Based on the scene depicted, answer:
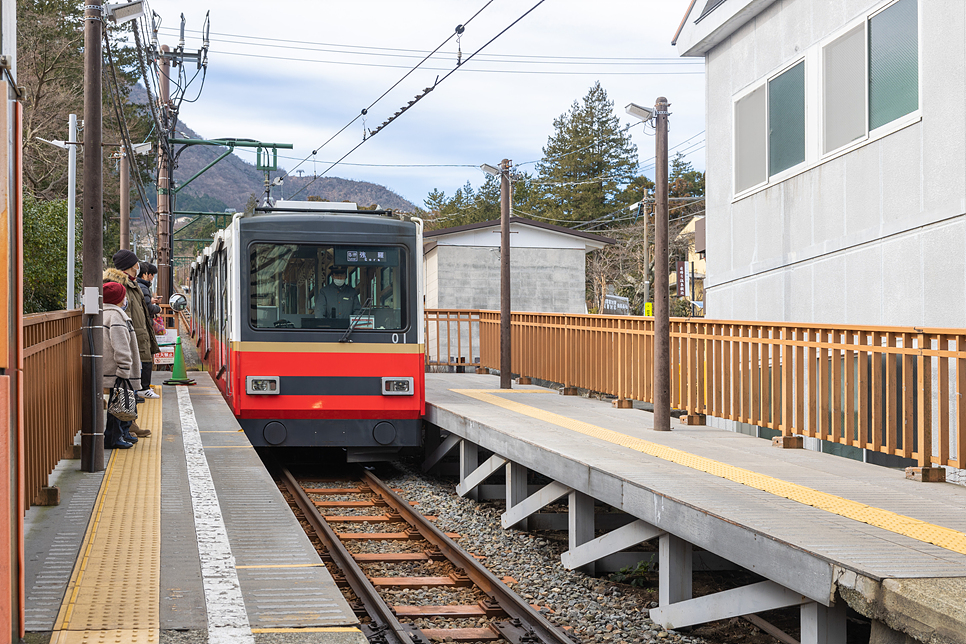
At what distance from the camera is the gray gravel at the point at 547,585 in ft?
20.9

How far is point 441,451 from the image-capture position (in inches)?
476

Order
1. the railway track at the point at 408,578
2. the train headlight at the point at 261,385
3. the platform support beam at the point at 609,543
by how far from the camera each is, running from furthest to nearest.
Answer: the train headlight at the point at 261,385 → the platform support beam at the point at 609,543 → the railway track at the point at 408,578

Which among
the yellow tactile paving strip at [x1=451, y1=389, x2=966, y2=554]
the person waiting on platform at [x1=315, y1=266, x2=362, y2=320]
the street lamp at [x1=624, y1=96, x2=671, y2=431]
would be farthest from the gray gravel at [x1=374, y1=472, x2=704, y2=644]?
the person waiting on platform at [x1=315, y1=266, x2=362, y2=320]

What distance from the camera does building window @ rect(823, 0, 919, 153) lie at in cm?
977

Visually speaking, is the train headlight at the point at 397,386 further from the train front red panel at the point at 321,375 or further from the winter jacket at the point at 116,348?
the winter jacket at the point at 116,348

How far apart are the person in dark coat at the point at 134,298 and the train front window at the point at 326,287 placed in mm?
1163

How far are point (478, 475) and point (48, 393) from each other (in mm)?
4878

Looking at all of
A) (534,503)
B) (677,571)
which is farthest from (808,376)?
(677,571)

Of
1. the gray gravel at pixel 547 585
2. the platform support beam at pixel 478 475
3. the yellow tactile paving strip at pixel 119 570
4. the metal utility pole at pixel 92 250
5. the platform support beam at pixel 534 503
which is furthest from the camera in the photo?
the platform support beam at pixel 478 475

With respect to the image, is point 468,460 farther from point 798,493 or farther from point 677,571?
point 798,493

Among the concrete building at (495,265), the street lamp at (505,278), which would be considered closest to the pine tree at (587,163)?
the concrete building at (495,265)

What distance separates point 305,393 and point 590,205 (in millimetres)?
57898

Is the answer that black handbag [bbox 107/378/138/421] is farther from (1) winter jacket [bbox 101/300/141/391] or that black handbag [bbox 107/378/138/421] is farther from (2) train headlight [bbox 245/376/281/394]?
(2) train headlight [bbox 245/376/281/394]

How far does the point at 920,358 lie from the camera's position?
22.9ft
